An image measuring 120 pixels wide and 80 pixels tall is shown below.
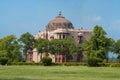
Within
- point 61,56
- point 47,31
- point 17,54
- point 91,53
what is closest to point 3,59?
point 91,53

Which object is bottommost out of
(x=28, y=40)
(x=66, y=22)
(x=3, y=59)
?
(x=3, y=59)

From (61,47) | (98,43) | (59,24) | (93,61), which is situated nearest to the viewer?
(93,61)

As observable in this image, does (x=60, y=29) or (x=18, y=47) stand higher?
(x=60, y=29)

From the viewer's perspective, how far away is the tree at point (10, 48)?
284 ft

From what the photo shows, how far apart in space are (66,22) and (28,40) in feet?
84.9

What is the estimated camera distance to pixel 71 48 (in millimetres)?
93562

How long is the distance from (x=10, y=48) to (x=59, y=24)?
3142cm

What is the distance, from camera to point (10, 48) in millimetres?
88812

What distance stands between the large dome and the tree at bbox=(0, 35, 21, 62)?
28.0 m

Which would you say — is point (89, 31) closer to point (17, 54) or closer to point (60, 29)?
point (60, 29)

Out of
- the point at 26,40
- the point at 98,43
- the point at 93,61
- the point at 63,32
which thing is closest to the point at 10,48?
the point at 26,40

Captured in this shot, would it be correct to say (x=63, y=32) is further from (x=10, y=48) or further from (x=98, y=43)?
(x=98, y=43)

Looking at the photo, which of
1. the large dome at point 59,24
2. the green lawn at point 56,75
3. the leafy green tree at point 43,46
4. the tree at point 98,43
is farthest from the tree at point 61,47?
the green lawn at point 56,75

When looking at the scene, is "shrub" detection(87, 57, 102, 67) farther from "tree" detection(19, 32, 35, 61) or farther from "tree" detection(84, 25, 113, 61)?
"tree" detection(19, 32, 35, 61)
